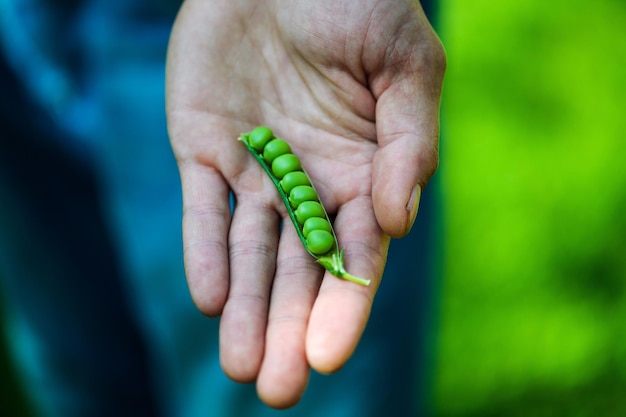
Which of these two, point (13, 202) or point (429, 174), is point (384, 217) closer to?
point (429, 174)

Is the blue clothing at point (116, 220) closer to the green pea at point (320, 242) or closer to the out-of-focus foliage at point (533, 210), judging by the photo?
the out-of-focus foliage at point (533, 210)

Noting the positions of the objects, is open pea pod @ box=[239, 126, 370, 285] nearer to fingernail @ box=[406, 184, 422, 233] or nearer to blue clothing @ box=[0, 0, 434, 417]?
fingernail @ box=[406, 184, 422, 233]

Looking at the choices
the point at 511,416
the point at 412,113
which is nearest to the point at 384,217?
the point at 412,113

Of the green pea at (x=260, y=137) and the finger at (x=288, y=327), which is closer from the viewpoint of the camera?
the finger at (x=288, y=327)

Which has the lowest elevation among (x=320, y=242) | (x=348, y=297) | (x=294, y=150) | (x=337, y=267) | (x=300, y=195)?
(x=348, y=297)

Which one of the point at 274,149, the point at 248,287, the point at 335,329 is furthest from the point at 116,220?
the point at 335,329

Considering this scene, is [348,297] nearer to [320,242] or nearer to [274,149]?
[320,242]

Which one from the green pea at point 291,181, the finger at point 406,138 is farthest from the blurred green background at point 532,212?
the green pea at point 291,181
